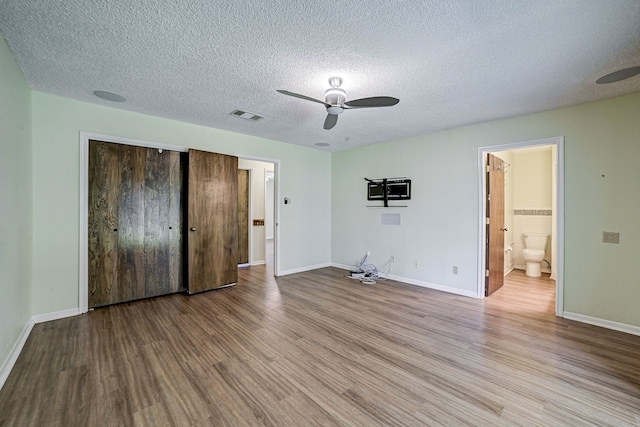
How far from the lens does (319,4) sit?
5.55 ft

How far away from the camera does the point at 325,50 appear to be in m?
2.19

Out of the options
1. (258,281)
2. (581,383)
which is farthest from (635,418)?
(258,281)

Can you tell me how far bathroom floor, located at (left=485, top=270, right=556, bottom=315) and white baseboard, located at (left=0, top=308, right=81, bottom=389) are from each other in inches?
198

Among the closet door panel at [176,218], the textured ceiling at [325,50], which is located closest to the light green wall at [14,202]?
the textured ceiling at [325,50]

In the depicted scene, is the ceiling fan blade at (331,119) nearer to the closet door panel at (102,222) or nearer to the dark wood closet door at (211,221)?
the dark wood closet door at (211,221)

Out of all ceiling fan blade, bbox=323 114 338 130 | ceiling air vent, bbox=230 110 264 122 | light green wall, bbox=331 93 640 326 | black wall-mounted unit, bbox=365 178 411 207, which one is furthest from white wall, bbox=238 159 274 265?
ceiling fan blade, bbox=323 114 338 130

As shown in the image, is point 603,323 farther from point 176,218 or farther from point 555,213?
point 176,218

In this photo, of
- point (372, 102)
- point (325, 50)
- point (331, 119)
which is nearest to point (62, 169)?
point (331, 119)

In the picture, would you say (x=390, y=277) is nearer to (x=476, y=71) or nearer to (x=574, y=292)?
(x=574, y=292)

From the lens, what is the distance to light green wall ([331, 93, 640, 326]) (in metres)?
2.97

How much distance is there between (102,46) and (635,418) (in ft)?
14.9

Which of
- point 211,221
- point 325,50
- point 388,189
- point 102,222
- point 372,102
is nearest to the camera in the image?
point 325,50

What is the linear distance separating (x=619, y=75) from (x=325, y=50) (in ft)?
8.89

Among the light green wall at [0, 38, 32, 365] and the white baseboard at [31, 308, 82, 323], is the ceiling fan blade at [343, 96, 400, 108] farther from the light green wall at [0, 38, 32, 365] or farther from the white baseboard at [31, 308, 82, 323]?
the white baseboard at [31, 308, 82, 323]
